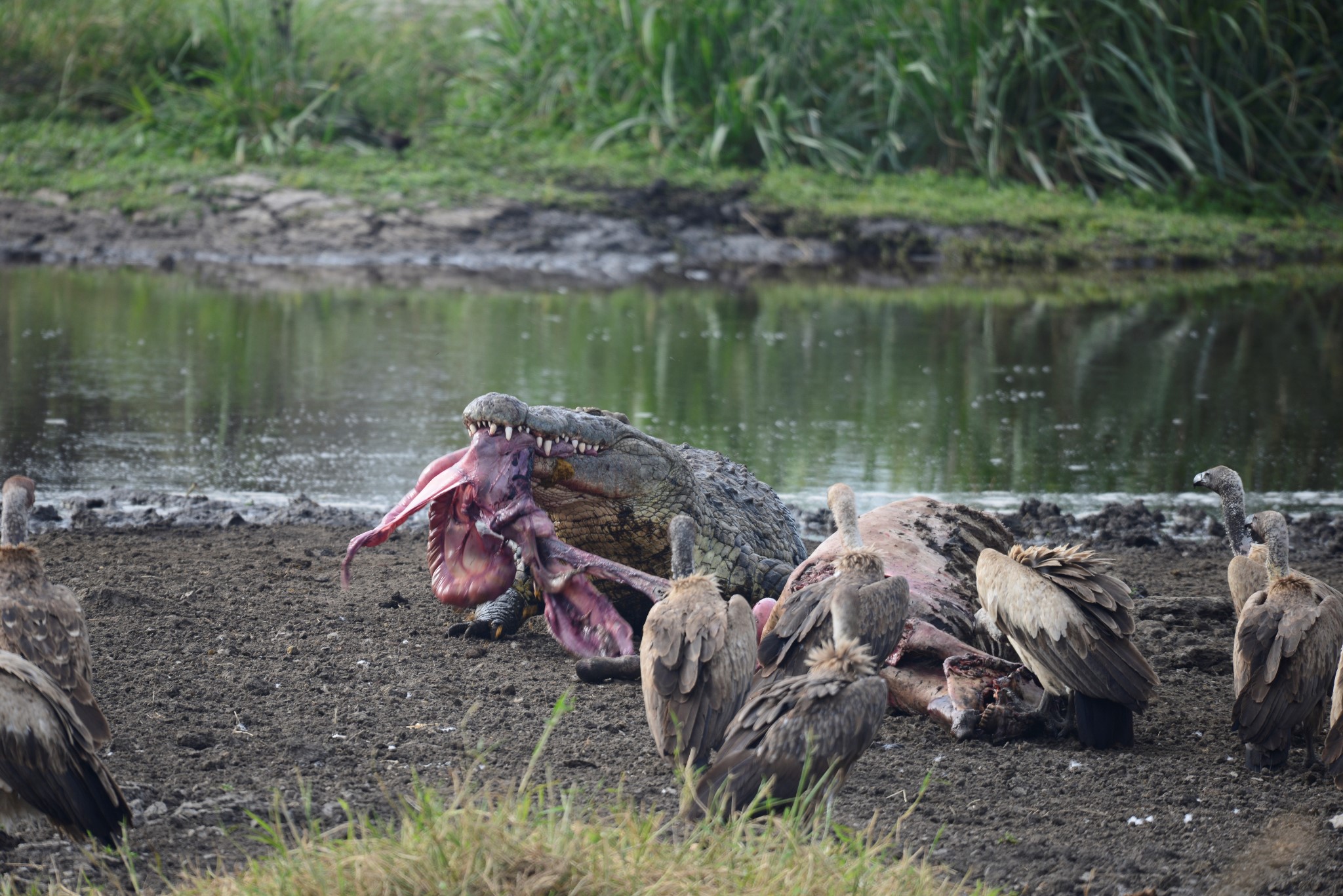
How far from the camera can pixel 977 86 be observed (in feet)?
63.2

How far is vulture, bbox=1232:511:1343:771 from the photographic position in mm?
4203

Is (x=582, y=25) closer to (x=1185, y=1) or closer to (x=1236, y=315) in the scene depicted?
(x=1185, y=1)

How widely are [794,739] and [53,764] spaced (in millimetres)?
1806

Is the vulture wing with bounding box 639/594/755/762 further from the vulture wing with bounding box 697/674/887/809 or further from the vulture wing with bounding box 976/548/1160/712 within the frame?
the vulture wing with bounding box 976/548/1160/712

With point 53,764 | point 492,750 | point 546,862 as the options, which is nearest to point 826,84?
point 492,750

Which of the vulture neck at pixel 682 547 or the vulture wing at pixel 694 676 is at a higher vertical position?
the vulture neck at pixel 682 547

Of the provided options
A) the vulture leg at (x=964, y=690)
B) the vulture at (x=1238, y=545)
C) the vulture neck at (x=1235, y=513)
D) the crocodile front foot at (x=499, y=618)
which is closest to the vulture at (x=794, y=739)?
the vulture leg at (x=964, y=690)

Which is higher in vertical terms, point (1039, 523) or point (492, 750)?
point (1039, 523)

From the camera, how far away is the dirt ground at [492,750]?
366cm

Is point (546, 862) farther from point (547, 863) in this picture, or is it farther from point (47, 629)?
point (47, 629)

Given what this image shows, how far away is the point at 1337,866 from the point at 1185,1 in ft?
59.7

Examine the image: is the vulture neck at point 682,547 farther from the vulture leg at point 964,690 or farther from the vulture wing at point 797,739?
the vulture wing at point 797,739

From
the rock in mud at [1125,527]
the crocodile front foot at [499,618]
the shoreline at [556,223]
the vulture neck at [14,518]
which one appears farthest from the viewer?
the shoreline at [556,223]

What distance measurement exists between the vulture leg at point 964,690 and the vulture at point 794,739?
91 cm
